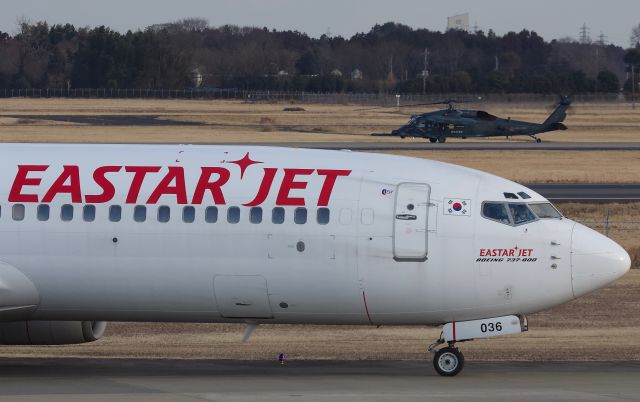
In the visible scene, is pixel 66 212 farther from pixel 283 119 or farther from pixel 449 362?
pixel 283 119

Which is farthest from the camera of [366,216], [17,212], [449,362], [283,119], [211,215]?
[283,119]

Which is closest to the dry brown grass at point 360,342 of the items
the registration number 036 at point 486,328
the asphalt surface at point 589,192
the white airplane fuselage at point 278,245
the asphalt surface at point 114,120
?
→ the registration number 036 at point 486,328

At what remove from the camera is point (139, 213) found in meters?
24.3

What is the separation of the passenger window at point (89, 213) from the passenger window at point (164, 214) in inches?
47.4

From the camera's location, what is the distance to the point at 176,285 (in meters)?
24.2

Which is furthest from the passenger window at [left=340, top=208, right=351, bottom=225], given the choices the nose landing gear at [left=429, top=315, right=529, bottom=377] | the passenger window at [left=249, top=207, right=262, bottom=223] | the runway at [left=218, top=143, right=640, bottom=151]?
the runway at [left=218, top=143, right=640, bottom=151]

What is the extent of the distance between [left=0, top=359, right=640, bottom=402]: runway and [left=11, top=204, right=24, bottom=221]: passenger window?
116 inches

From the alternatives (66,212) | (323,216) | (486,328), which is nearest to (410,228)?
(323,216)

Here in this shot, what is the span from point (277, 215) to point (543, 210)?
478 cm

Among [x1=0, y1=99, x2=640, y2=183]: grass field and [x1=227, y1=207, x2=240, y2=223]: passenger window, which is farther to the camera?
[x1=0, y1=99, x2=640, y2=183]: grass field

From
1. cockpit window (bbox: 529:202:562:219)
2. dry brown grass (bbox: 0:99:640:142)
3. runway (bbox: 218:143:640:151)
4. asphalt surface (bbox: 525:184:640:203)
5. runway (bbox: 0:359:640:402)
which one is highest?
cockpit window (bbox: 529:202:562:219)

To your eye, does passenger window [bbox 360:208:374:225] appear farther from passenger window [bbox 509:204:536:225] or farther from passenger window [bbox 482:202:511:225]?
passenger window [bbox 509:204:536:225]

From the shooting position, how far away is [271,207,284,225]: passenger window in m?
24.0

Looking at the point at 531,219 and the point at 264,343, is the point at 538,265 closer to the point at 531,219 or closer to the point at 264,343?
the point at 531,219
